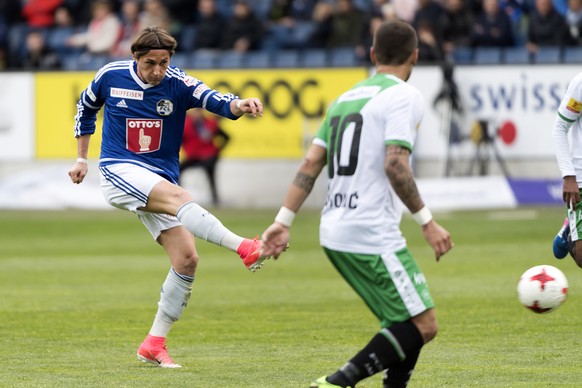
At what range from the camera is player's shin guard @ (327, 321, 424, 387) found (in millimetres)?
6254

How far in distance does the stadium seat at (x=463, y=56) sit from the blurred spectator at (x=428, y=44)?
1.05 ft

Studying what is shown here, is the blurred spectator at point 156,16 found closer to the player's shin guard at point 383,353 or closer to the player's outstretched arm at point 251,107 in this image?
the player's outstretched arm at point 251,107

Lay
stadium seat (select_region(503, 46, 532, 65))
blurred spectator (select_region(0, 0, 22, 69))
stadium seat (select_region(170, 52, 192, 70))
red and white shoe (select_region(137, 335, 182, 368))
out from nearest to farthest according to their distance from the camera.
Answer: red and white shoe (select_region(137, 335, 182, 368)), stadium seat (select_region(503, 46, 532, 65)), stadium seat (select_region(170, 52, 192, 70)), blurred spectator (select_region(0, 0, 22, 69))

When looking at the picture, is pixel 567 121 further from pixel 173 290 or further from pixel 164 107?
Result: pixel 173 290

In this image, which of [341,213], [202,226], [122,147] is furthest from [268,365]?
[341,213]

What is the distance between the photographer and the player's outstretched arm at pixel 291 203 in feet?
20.7

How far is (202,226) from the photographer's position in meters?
8.27

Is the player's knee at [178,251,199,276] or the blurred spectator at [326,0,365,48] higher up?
the player's knee at [178,251,199,276]

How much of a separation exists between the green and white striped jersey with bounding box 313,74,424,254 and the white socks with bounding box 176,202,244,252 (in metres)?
1.98

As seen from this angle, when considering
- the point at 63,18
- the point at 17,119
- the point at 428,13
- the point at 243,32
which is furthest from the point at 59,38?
the point at 428,13

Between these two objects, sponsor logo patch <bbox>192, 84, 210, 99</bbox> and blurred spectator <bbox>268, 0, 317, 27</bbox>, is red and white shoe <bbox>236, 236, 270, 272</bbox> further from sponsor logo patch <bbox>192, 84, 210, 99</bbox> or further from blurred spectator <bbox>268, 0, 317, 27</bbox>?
blurred spectator <bbox>268, 0, 317, 27</bbox>

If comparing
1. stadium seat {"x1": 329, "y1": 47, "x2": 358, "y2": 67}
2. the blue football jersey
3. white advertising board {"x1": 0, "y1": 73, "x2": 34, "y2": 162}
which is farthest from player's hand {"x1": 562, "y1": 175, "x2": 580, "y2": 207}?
white advertising board {"x1": 0, "y1": 73, "x2": 34, "y2": 162}

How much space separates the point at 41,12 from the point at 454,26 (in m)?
9.53

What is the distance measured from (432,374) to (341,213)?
1.98 m
